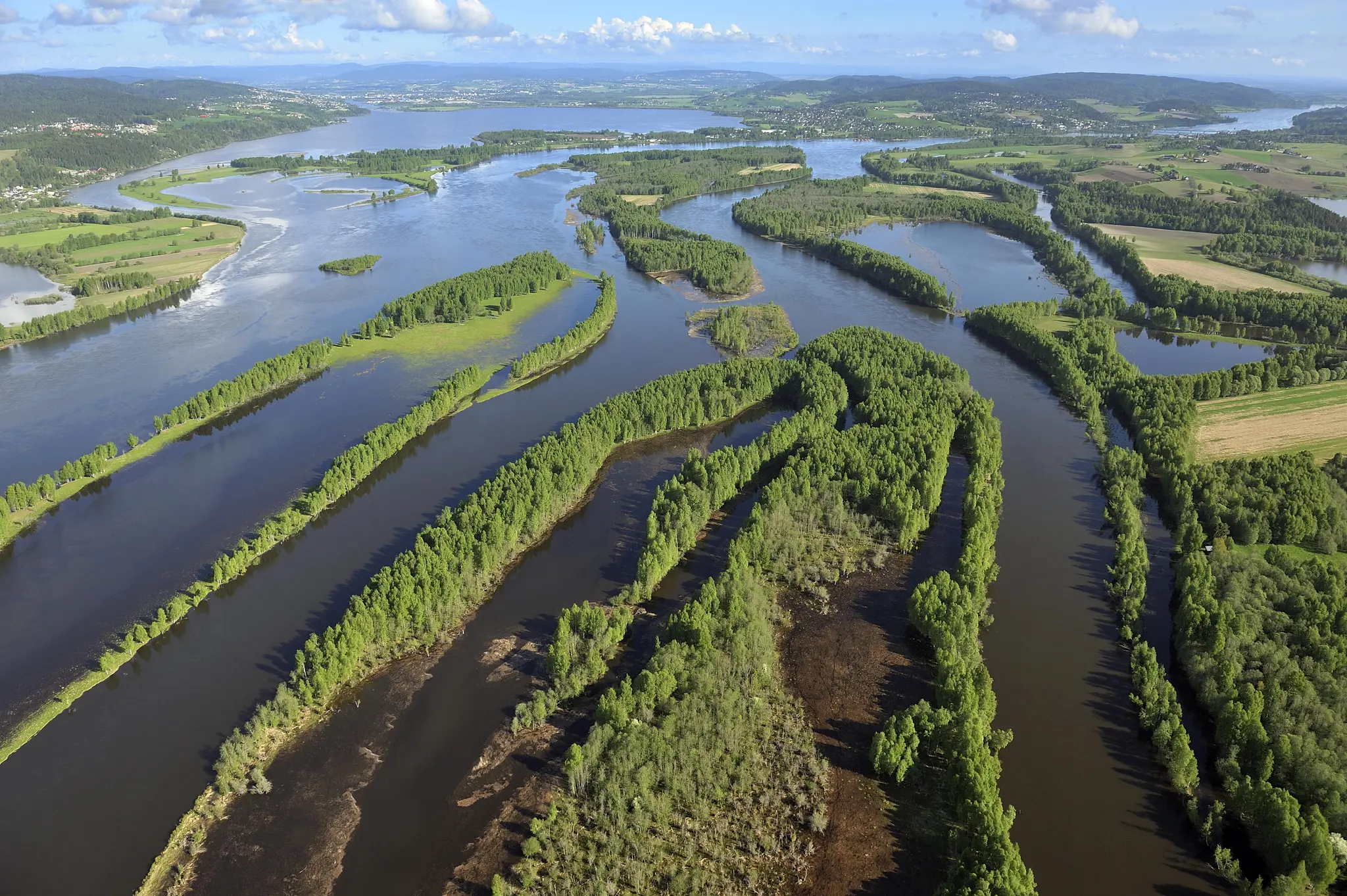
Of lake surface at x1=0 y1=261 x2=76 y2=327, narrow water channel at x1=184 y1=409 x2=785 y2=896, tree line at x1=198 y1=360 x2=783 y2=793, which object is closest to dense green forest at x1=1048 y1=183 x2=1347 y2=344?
Result: tree line at x1=198 y1=360 x2=783 y2=793

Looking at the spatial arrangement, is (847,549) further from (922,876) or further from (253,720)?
(253,720)

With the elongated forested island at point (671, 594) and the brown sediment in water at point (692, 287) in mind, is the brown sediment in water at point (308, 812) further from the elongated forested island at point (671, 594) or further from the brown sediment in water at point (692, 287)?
the brown sediment in water at point (692, 287)

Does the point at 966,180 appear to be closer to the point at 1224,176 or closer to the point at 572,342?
the point at 1224,176

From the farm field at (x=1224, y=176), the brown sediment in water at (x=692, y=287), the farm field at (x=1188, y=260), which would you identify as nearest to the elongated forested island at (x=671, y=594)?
the brown sediment in water at (x=692, y=287)

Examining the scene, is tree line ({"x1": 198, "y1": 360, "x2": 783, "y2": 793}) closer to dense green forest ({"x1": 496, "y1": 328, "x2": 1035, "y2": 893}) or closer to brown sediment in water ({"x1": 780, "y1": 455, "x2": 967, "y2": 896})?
dense green forest ({"x1": 496, "y1": 328, "x2": 1035, "y2": 893})

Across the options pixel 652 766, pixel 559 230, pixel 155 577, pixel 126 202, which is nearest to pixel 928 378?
pixel 652 766

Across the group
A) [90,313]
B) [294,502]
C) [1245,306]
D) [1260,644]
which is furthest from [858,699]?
[90,313]
